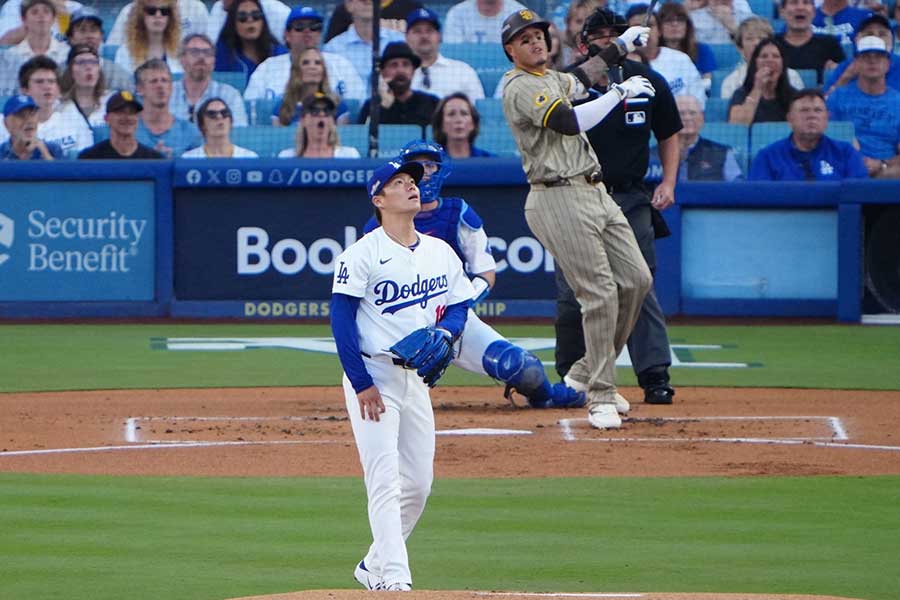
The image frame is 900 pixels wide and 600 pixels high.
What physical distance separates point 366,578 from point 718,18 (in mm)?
11761

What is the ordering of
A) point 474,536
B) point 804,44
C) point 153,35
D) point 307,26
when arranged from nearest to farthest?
point 474,536
point 307,26
point 804,44
point 153,35

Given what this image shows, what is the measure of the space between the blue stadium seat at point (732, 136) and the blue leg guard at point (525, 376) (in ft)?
19.1

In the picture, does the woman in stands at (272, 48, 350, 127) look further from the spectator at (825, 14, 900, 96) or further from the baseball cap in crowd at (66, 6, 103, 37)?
the spectator at (825, 14, 900, 96)

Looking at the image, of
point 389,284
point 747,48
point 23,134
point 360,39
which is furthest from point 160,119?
point 389,284

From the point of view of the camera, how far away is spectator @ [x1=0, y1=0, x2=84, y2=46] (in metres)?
15.7

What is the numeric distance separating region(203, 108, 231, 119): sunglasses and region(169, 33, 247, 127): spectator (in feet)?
0.94

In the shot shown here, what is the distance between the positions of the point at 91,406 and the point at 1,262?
205 inches

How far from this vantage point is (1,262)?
46.2 ft

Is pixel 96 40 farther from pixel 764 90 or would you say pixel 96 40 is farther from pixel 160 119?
pixel 764 90

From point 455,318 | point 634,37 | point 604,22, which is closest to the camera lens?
point 455,318

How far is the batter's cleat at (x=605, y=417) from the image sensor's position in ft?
26.6

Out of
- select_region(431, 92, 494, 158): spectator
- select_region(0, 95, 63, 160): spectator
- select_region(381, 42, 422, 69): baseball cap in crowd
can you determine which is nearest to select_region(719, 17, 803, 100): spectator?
select_region(431, 92, 494, 158): spectator

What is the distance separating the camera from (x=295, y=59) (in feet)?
49.0

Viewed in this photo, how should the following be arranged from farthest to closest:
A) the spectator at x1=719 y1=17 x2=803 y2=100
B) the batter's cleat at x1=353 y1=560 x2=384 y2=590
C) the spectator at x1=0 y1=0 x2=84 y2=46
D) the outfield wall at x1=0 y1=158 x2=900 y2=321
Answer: the spectator at x1=0 y1=0 x2=84 y2=46, the spectator at x1=719 y1=17 x2=803 y2=100, the outfield wall at x1=0 y1=158 x2=900 y2=321, the batter's cleat at x1=353 y1=560 x2=384 y2=590
